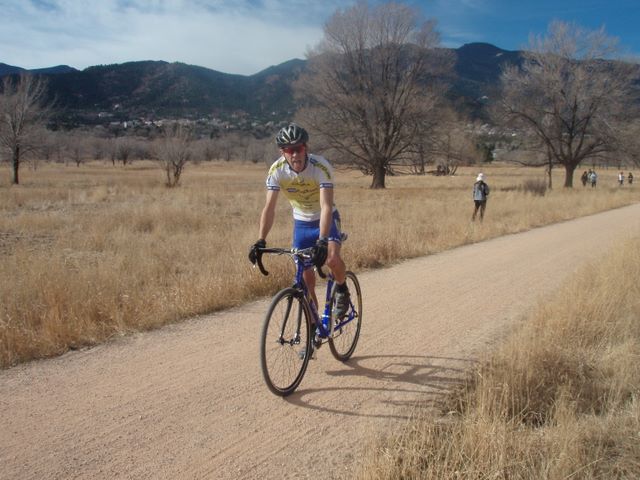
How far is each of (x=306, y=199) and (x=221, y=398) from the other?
5.92 ft

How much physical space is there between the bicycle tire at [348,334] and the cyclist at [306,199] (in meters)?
0.35

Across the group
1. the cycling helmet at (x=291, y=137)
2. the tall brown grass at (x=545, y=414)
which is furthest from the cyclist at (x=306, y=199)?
the tall brown grass at (x=545, y=414)

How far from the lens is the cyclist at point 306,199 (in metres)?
3.93

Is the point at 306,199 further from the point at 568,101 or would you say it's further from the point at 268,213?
the point at 568,101

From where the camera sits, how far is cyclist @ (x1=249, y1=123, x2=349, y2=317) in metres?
3.93

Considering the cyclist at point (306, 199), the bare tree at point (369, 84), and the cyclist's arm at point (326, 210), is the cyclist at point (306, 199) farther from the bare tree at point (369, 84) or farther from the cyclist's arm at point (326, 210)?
the bare tree at point (369, 84)

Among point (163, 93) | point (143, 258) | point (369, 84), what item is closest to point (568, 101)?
point (369, 84)

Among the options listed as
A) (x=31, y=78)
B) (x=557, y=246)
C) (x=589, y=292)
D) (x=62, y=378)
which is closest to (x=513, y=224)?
(x=557, y=246)

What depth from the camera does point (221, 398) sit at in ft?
12.9

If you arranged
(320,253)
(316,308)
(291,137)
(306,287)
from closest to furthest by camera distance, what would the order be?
(320,253) → (291,137) → (306,287) → (316,308)

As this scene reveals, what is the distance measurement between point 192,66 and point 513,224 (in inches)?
8048

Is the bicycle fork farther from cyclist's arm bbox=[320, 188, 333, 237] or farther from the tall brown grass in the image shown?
the tall brown grass

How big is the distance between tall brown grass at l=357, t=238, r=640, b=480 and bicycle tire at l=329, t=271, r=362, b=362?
1174 mm

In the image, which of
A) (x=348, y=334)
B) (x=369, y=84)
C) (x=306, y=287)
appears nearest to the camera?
(x=306, y=287)
